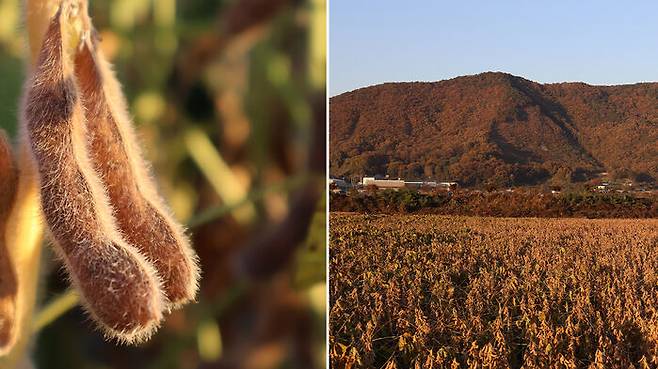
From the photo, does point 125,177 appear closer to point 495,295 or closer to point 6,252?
point 6,252

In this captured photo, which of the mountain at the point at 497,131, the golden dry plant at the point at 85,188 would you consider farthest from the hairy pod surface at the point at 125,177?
the mountain at the point at 497,131

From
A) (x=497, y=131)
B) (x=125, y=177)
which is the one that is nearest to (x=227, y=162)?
(x=125, y=177)

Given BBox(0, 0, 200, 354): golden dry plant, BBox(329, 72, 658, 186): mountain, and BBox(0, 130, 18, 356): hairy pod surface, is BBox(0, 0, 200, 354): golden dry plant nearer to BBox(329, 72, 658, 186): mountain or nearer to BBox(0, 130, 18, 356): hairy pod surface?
BBox(0, 130, 18, 356): hairy pod surface

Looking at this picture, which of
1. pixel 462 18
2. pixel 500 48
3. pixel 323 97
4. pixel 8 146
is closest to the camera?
pixel 8 146

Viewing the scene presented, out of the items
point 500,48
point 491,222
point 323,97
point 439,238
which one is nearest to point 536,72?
point 500,48

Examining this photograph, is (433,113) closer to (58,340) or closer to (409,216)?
(409,216)

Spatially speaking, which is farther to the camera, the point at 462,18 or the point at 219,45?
the point at 462,18

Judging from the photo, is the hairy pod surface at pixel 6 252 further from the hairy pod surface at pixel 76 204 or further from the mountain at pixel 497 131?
the mountain at pixel 497 131

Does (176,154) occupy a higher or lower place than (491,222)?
higher
